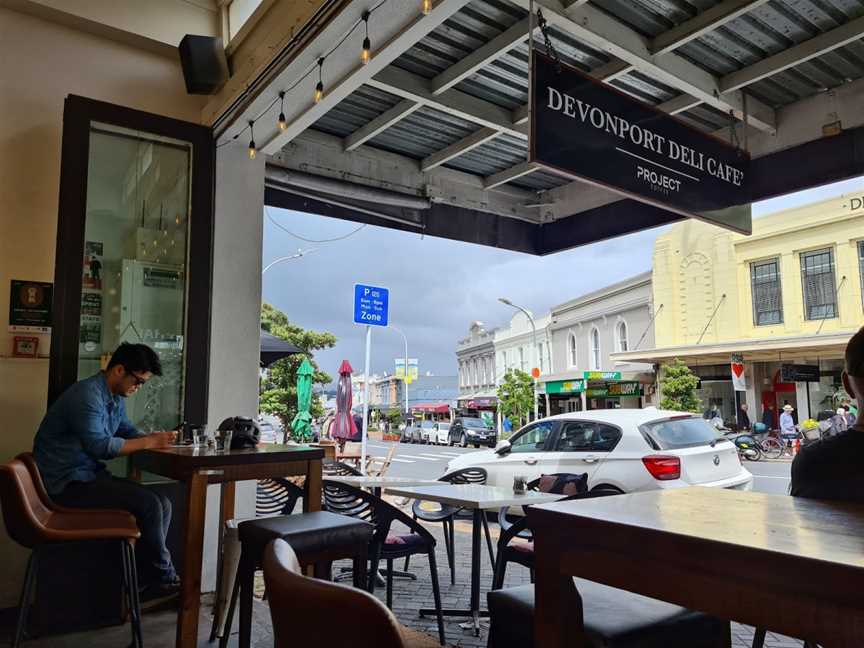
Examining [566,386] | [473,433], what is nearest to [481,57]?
[566,386]

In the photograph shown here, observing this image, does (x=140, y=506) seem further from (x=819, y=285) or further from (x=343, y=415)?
(x=819, y=285)

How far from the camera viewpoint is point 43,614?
11.3ft

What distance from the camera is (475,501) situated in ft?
11.1

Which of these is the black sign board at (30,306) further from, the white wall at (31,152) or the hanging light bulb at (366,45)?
the hanging light bulb at (366,45)

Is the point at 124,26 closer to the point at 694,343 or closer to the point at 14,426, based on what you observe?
the point at 14,426

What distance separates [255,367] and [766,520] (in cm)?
376

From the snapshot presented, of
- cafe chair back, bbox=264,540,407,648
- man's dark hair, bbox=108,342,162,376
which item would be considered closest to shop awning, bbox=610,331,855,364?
man's dark hair, bbox=108,342,162,376

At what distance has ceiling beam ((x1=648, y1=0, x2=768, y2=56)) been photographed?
3.80 metres

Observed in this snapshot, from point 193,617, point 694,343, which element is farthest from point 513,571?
point 694,343

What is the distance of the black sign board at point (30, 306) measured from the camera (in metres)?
3.95

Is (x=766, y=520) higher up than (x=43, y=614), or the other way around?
(x=766, y=520)

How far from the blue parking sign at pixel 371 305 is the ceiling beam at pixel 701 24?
6267 millimetres

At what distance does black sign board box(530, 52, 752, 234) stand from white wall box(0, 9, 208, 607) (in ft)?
9.53

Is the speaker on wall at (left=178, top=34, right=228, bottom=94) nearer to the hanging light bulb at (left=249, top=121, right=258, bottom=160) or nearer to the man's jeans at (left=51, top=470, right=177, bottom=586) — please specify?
the hanging light bulb at (left=249, top=121, right=258, bottom=160)
